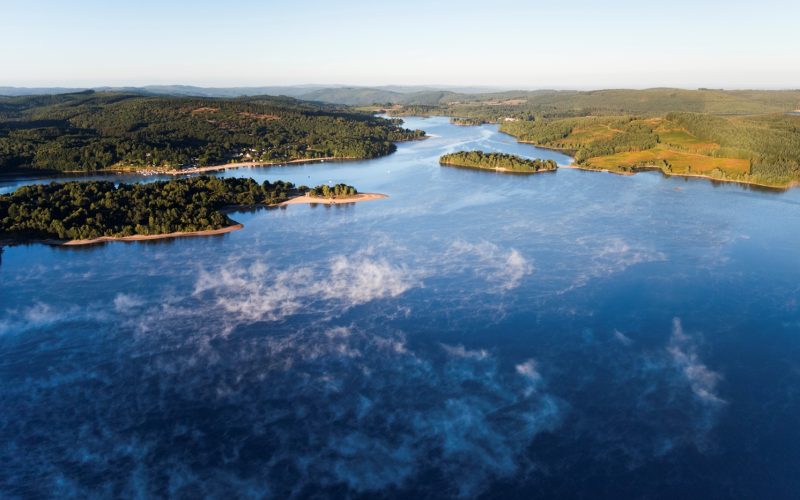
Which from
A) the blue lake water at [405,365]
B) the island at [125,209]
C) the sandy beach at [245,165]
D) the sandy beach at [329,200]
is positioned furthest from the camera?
the sandy beach at [245,165]

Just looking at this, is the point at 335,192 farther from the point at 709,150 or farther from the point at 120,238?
the point at 709,150

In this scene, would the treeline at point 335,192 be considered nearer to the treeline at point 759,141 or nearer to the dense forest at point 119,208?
the dense forest at point 119,208

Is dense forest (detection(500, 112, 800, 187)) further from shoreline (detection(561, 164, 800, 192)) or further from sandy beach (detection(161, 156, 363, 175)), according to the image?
sandy beach (detection(161, 156, 363, 175))

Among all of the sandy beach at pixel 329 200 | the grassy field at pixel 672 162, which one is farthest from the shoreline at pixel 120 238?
the grassy field at pixel 672 162

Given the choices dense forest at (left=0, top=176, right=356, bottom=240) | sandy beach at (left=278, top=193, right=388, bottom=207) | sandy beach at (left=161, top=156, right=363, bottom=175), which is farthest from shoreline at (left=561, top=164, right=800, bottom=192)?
dense forest at (left=0, top=176, right=356, bottom=240)

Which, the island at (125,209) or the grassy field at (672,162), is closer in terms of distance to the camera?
the island at (125,209)

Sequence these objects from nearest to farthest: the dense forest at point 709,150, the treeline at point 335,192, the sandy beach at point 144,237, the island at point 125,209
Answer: the sandy beach at point 144,237
the island at point 125,209
the treeline at point 335,192
the dense forest at point 709,150

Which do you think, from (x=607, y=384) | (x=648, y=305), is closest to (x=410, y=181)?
(x=648, y=305)

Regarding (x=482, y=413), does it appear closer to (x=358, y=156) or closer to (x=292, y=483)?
(x=292, y=483)
